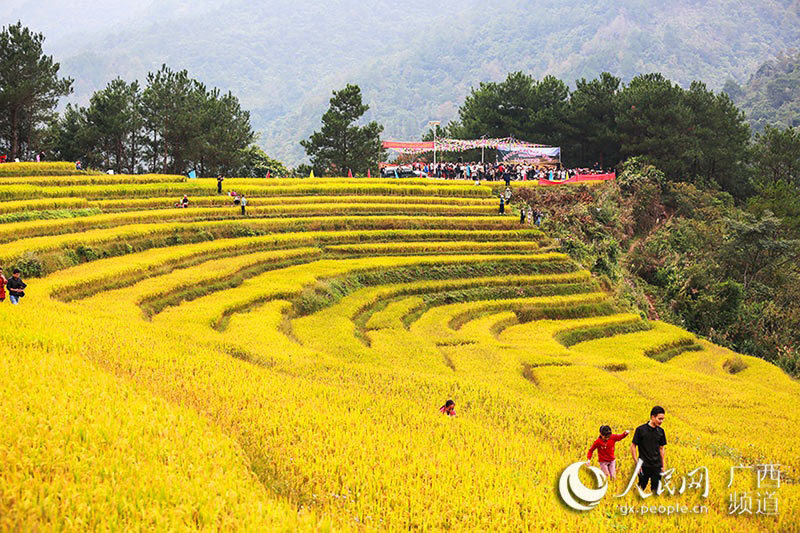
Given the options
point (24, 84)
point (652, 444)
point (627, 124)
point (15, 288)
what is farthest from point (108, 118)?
point (652, 444)

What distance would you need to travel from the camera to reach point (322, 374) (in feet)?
45.5

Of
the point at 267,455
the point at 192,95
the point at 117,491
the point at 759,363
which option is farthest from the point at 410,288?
the point at 192,95

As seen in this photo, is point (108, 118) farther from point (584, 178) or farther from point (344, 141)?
point (584, 178)

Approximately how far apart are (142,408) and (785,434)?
13478 millimetres

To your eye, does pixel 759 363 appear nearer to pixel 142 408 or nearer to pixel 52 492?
pixel 142 408

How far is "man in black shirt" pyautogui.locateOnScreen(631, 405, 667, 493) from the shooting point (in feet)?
27.3

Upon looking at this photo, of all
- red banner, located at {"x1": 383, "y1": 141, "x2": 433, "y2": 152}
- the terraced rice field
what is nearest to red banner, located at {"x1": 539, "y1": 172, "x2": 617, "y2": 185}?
red banner, located at {"x1": 383, "y1": 141, "x2": 433, "y2": 152}

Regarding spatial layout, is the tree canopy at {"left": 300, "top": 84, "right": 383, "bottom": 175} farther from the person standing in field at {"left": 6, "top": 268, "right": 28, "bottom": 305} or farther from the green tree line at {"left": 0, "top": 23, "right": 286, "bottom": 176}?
the person standing in field at {"left": 6, "top": 268, "right": 28, "bottom": 305}

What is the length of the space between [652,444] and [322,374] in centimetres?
726

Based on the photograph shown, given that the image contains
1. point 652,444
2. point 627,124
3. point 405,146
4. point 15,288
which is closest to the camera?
point 652,444

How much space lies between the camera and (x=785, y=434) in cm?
1489

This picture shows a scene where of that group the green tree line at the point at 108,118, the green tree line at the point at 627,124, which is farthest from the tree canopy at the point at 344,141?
the green tree line at the point at 627,124

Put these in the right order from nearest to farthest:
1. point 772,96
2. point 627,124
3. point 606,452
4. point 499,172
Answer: point 606,452
point 499,172
point 627,124
point 772,96

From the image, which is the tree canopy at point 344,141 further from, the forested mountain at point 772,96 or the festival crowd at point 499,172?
the forested mountain at point 772,96
